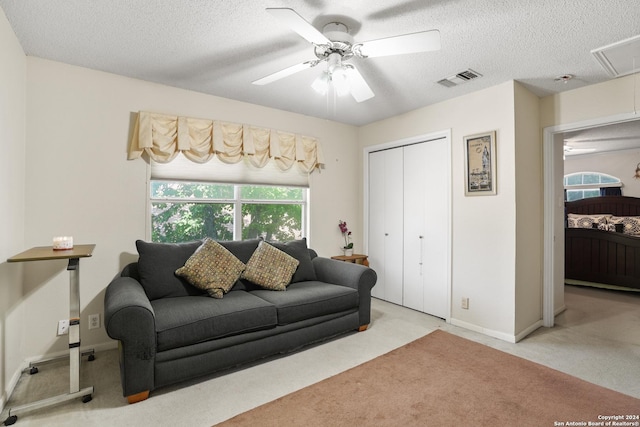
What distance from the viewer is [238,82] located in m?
3.05

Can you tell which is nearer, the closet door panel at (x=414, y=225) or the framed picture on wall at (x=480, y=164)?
the framed picture on wall at (x=480, y=164)

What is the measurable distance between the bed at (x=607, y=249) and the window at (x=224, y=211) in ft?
15.2

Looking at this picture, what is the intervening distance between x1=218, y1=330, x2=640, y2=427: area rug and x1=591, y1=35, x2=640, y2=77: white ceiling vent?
2.41 metres

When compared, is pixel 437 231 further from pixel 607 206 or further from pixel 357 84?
pixel 607 206

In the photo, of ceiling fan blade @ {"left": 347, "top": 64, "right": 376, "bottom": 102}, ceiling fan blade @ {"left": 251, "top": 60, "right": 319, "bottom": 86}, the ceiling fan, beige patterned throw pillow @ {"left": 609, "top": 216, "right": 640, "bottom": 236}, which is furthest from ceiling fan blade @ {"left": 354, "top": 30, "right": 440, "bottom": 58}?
beige patterned throw pillow @ {"left": 609, "top": 216, "right": 640, "bottom": 236}

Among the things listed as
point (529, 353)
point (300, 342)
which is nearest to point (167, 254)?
point (300, 342)

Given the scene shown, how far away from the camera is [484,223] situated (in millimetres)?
3189

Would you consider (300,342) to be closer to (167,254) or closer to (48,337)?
(167,254)

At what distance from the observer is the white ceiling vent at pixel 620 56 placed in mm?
2256

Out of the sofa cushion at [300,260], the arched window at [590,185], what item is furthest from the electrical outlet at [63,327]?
the arched window at [590,185]

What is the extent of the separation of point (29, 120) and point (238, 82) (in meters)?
1.71

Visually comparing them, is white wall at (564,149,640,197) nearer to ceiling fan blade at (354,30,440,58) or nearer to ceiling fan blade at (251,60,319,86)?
ceiling fan blade at (354,30,440,58)

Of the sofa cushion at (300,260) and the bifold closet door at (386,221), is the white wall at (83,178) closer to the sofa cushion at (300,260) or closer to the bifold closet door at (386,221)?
the sofa cushion at (300,260)

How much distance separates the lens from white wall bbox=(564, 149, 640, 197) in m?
6.23
